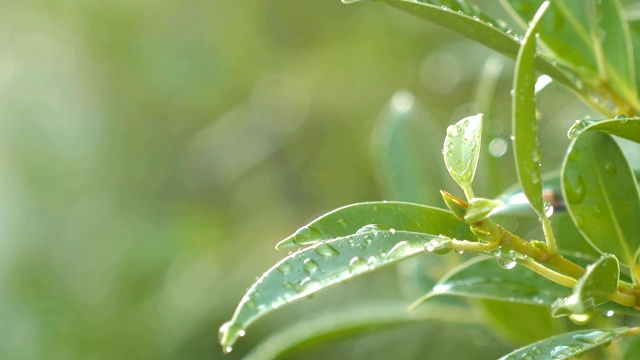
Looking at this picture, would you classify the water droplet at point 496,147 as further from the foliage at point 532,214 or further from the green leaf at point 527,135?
the green leaf at point 527,135

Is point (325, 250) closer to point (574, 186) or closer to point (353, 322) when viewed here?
point (574, 186)

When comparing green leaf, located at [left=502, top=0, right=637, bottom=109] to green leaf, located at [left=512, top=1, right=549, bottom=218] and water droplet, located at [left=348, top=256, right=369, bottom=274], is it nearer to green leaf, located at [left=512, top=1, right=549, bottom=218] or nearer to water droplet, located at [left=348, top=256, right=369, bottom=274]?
green leaf, located at [left=512, top=1, right=549, bottom=218]

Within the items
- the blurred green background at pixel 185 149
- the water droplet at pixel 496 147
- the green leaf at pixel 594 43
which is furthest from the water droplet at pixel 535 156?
the blurred green background at pixel 185 149

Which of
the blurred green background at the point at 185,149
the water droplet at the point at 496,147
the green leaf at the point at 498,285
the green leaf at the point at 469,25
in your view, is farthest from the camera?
the blurred green background at the point at 185,149

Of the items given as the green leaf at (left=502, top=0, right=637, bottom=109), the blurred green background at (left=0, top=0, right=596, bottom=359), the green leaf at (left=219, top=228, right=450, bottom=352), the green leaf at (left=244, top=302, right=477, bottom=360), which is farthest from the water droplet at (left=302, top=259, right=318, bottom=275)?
the blurred green background at (left=0, top=0, right=596, bottom=359)

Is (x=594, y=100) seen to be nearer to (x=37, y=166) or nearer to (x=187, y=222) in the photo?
(x=187, y=222)

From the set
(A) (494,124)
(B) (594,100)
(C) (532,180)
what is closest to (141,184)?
(A) (494,124)

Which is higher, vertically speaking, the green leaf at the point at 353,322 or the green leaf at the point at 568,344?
the green leaf at the point at 568,344
